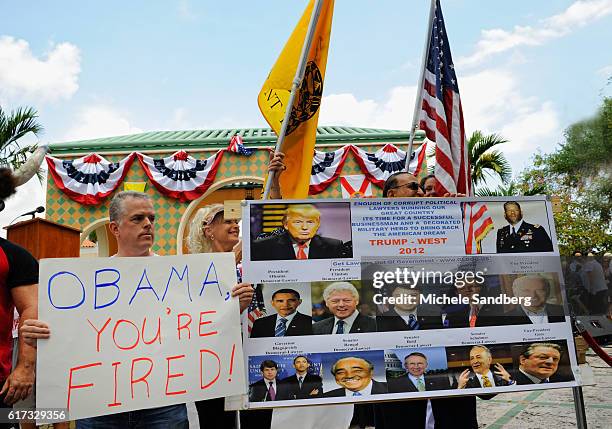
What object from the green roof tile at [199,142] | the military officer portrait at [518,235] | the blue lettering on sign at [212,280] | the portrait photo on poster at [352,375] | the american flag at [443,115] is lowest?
the portrait photo on poster at [352,375]

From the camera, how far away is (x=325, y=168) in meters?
13.0

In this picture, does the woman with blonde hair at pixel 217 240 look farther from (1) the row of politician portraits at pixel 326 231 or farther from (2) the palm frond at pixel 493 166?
(2) the palm frond at pixel 493 166

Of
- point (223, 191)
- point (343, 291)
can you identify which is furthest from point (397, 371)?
point (223, 191)

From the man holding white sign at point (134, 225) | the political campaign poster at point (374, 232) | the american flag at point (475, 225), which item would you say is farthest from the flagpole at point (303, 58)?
the american flag at point (475, 225)

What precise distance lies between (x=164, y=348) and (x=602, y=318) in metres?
9.96

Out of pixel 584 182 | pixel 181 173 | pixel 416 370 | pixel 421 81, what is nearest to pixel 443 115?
pixel 421 81

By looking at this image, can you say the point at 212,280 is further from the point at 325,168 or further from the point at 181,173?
the point at 181,173

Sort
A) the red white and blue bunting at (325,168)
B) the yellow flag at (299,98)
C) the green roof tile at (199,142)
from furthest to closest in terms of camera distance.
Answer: the green roof tile at (199,142)
the red white and blue bunting at (325,168)
the yellow flag at (299,98)

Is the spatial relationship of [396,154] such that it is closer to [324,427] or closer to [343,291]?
[324,427]

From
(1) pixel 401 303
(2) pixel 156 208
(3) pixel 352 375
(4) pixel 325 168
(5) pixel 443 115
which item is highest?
(4) pixel 325 168

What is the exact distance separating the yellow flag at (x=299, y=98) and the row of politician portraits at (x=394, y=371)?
1.46 metres

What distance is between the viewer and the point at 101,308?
7.29 ft

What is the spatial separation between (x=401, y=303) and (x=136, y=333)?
126cm

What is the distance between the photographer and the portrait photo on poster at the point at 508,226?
2500 mm
